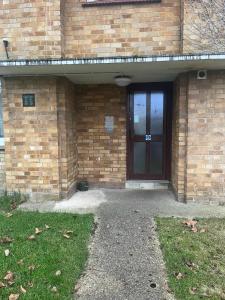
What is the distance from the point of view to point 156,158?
279 inches

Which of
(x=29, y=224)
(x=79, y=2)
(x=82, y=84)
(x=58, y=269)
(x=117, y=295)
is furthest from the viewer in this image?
(x=82, y=84)

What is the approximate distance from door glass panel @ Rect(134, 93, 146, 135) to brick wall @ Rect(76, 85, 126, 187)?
0.33 metres

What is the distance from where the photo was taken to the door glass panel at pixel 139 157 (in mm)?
7102

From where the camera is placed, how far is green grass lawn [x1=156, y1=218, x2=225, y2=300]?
3031 mm

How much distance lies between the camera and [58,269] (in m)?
3.36

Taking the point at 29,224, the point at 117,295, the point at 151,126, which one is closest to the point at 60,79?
the point at 151,126

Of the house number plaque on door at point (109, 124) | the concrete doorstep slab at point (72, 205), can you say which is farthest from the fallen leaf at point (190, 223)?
the house number plaque on door at point (109, 124)

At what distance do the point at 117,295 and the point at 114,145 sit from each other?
4.33m

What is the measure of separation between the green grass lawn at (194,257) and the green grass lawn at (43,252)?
1108mm

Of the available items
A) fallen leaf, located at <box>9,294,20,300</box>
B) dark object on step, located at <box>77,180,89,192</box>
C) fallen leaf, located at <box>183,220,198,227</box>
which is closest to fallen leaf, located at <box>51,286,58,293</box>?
fallen leaf, located at <box>9,294,20,300</box>

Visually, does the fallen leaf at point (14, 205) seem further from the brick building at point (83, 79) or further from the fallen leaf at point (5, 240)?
the fallen leaf at point (5, 240)

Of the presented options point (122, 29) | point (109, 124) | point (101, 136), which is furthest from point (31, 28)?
point (101, 136)

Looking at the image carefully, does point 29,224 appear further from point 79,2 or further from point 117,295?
point 79,2

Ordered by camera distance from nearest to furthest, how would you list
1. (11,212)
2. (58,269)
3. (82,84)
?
(58,269)
(11,212)
(82,84)
